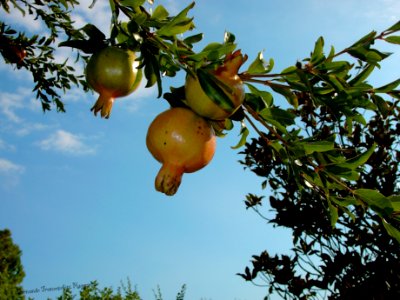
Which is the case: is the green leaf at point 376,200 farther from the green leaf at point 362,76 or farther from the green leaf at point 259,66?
the green leaf at point 259,66

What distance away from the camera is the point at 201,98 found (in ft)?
3.37

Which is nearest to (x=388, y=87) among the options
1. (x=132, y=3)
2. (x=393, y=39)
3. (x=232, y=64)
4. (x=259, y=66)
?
(x=393, y=39)

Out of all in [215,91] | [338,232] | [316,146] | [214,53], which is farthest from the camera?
[338,232]

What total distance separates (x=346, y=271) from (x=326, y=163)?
88.7 inches

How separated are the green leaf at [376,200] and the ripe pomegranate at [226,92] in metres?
0.57

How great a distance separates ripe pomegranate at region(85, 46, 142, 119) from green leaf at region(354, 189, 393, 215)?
767mm

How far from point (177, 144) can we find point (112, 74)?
0.31 metres

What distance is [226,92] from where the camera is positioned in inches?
39.5

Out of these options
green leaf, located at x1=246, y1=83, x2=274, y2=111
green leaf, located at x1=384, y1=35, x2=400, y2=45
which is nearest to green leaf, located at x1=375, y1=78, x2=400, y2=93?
green leaf, located at x1=384, y1=35, x2=400, y2=45

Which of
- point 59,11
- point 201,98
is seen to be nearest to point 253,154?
point 59,11

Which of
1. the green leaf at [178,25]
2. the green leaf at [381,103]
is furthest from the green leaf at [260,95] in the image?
the green leaf at [381,103]

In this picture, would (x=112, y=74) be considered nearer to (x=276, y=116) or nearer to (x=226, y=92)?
(x=226, y=92)

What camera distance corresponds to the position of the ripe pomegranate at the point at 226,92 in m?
1.02

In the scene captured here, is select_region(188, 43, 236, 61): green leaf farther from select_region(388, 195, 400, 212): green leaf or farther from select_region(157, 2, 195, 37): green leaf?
select_region(388, 195, 400, 212): green leaf
